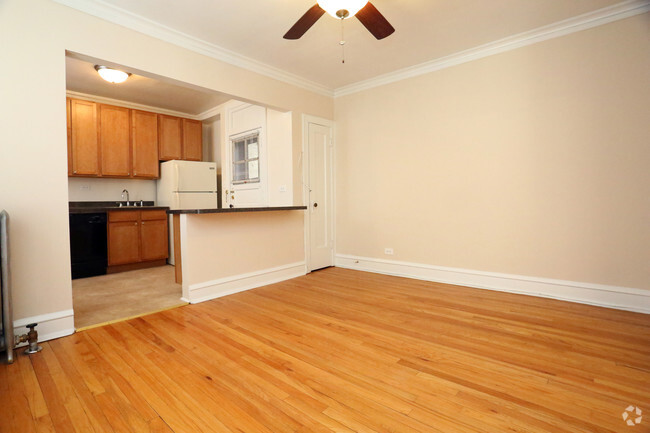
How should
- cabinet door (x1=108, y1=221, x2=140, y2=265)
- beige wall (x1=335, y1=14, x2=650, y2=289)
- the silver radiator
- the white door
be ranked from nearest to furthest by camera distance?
1. the silver radiator
2. beige wall (x1=335, y1=14, x2=650, y2=289)
3. the white door
4. cabinet door (x1=108, y1=221, x2=140, y2=265)

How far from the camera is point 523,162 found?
337 centimetres

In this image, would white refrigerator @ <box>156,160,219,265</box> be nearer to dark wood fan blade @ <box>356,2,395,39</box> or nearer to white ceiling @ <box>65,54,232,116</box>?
white ceiling @ <box>65,54,232,116</box>

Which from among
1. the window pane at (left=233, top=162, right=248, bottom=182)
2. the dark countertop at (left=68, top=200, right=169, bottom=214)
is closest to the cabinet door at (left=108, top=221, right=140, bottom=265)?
the dark countertop at (left=68, top=200, right=169, bottom=214)

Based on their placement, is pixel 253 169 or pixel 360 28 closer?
pixel 360 28

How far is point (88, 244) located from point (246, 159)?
262cm

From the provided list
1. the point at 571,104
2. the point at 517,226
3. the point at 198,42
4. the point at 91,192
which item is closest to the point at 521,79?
the point at 571,104

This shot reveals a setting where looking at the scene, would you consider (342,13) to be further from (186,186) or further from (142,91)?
(186,186)

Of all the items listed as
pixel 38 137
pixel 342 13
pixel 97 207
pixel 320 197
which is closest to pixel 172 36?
pixel 38 137

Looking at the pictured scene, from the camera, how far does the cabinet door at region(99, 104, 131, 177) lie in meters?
4.93

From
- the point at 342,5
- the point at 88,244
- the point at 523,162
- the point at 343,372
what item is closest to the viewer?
the point at 343,372

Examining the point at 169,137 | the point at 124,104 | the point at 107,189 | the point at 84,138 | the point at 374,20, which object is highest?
the point at 124,104

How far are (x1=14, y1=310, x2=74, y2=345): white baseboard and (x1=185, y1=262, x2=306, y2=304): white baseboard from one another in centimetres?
99

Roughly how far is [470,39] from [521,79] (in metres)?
0.70

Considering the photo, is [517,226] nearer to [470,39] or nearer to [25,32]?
[470,39]
